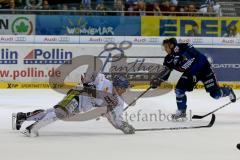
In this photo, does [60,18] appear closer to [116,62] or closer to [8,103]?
[116,62]

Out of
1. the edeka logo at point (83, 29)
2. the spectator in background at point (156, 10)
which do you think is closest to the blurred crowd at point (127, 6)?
the spectator in background at point (156, 10)

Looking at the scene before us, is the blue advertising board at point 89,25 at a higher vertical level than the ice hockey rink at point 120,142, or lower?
higher

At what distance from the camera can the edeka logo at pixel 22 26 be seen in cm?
1354

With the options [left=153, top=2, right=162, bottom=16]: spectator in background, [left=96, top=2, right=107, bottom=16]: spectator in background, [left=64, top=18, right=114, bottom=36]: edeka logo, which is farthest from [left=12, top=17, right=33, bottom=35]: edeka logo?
[left=153, top=2, right=162, bottom=16]: spectator in background

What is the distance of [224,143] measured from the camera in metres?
6.88

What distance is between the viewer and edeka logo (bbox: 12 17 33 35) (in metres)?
13.5

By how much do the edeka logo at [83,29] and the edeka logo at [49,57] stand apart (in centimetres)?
49

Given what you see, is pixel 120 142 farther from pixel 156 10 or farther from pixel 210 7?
pixel 210 7

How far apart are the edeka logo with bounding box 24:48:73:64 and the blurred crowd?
0.99m

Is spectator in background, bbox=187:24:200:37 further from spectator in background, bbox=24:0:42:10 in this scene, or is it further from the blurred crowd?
spectator in background, bbox=24:0:42:10

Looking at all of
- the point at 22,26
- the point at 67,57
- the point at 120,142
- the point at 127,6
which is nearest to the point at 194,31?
the point at 127,6

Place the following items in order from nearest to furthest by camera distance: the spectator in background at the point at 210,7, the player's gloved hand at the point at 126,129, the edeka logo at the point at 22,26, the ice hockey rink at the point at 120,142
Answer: the ice hockey rink at the point at 120,142, the player's gloved hand at the point at 126,129, the edeka logo at the point at 22,26, the spectator in background at the point at 210,7

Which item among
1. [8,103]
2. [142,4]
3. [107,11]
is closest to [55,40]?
[107,11]

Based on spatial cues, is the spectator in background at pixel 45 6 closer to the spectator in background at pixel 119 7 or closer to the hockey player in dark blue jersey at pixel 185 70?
the spectator in background at pixel 119 7
